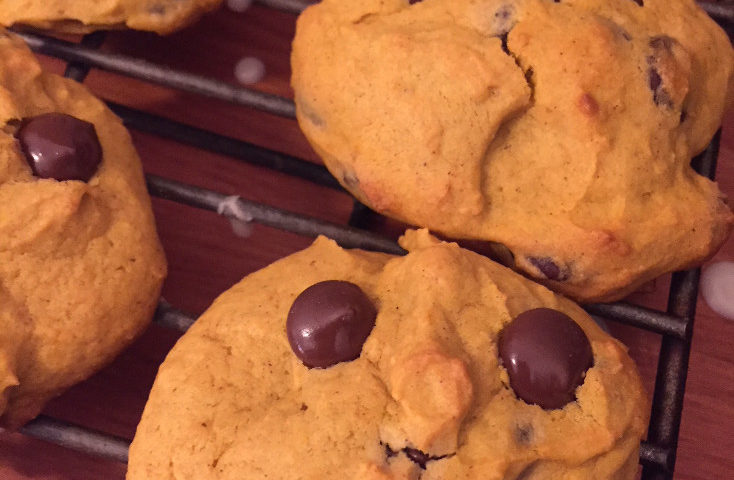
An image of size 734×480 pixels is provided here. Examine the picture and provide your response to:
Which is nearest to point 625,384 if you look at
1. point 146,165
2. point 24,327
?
point 24,327

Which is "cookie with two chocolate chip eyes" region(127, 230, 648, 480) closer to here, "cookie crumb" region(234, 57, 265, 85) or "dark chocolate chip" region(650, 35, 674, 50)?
"dark chocolate chip" region(650, 35, 674, 50)

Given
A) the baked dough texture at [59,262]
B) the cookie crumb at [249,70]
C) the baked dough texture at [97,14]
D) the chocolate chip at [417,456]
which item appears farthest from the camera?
the cookie crumb at [249,70]

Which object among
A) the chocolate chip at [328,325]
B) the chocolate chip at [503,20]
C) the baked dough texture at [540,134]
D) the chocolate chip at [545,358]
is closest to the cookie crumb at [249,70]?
the baked dough texture at [540,134]

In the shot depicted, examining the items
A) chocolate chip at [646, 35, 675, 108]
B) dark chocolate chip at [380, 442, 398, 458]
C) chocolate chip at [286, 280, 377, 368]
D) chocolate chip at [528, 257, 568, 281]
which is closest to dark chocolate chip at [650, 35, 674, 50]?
chocolate chip at [646, 35, 675, 108]

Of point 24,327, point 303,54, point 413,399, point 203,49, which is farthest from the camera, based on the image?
point 203,49

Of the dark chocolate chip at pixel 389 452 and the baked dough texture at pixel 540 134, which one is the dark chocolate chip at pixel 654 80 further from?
the dark chocolate chip at pixel 389 452

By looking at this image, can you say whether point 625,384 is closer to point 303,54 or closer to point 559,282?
point 559,282

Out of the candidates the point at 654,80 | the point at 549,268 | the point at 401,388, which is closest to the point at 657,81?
the point at 654,80
